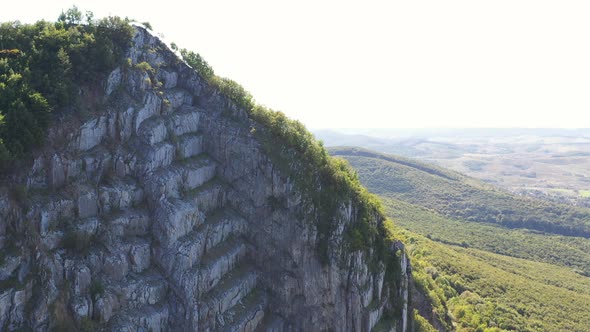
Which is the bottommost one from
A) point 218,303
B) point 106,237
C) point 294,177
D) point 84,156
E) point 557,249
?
point 557,249

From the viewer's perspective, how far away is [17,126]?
36062mm

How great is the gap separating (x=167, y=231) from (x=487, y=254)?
9780 centimetres

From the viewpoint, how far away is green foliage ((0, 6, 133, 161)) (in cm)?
3638

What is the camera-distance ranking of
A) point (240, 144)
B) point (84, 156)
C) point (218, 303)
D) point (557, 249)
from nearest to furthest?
point (84, 156) < point (218, 303) < point (240, 144) < point (557, 249)

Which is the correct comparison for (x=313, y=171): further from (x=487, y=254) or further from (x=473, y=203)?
(x=473, y=203)

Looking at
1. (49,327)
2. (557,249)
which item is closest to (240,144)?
(49,327)

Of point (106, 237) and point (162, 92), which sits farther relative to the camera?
point (162, 92)

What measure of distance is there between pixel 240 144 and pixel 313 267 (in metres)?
18.8

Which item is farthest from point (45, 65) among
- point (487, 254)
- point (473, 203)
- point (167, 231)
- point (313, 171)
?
point (473, 203)

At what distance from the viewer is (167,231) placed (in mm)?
41344

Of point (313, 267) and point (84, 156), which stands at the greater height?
point (84, 156)

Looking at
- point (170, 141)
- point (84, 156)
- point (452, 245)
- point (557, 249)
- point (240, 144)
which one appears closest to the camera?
point (84, 156)

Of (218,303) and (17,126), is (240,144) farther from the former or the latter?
(17,126)

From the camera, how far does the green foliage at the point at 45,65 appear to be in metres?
36.4
